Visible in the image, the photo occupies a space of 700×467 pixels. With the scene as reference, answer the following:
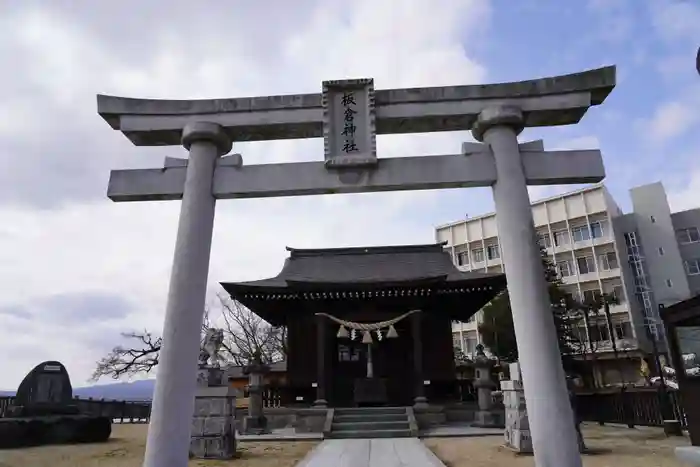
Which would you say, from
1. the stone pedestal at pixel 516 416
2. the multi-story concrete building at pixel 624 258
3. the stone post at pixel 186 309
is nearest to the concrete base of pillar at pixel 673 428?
the stone pedestal at pixel 516 416

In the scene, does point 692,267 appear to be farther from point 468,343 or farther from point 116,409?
point 116,409

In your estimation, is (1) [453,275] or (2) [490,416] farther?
(1) [453,275]

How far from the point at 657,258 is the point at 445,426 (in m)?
35.1

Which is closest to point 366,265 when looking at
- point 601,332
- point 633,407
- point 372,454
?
point 633,407

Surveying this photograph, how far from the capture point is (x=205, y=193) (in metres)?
5.98

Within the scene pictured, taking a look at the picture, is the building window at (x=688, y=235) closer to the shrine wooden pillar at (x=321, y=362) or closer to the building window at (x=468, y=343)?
the building window at (x=468, y=343)

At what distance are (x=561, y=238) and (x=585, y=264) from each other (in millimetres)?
3443

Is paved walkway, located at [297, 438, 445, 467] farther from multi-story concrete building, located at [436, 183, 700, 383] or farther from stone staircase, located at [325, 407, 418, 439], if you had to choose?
multi-story concrete building, located at [436, 183, 700, 383]

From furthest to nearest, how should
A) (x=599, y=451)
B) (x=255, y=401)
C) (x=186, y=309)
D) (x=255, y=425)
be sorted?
(x=255, y=401), (x=255, y=425), (x=599, y=451), (x=186, y=309)

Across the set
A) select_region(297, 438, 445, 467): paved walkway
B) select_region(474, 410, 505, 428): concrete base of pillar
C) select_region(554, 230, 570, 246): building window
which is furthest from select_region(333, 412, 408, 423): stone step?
select_region(554, 230, 570, 246): building window

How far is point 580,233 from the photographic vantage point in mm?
42500

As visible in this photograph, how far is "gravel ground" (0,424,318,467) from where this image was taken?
8.67 metres

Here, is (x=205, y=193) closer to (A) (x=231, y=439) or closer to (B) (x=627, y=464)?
(A) (x=231, y=439)

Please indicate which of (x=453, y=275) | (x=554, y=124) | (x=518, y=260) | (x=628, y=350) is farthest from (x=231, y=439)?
(x=628, y=350)
